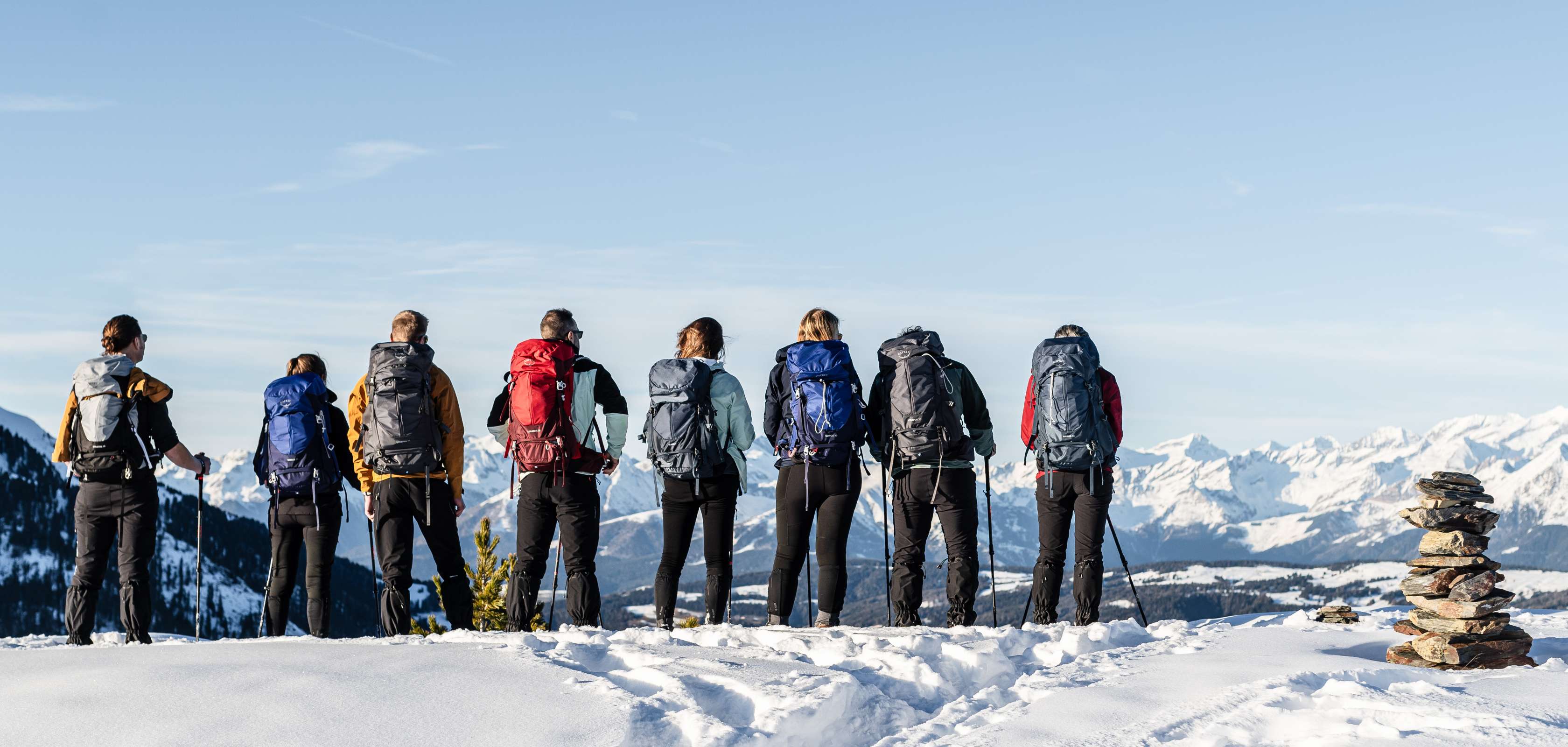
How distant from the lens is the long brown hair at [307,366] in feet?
43.3

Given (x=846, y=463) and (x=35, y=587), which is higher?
(x=846, y=463)

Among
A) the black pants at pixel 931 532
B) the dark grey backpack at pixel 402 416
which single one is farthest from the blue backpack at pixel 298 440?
the black pants at pixel 931 532

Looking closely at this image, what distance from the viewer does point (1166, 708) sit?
29.2 ft

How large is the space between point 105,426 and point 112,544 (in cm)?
112

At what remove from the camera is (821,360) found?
1240 centimetres

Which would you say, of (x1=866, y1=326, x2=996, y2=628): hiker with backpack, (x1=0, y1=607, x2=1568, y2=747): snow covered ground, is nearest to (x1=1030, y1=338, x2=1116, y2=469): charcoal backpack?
(x1=866, y1=326, x2=996, y2=628): hiker with backpack

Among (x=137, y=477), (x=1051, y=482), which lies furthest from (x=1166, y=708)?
(x=137, y=477)

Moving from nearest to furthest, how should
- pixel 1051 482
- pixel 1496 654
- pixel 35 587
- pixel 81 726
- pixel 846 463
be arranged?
1. pixel 81 726
2. pixel 1496 654
3. pixel 846 463
4. pixel 1051 482
5. pixel 35 587

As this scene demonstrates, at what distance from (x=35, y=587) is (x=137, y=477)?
184 m

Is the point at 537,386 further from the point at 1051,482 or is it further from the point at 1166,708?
the point at 1166,708

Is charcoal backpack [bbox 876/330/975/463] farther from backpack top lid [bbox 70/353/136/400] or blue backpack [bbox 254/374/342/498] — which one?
backpack top lid [bbox 70/353/136/400]

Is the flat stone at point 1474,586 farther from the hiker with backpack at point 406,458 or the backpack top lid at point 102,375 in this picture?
the backpack top lid at point 102,375

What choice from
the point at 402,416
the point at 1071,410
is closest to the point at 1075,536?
the point at 1071,410

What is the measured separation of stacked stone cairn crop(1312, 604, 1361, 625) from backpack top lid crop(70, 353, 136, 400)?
1270 centimetres
